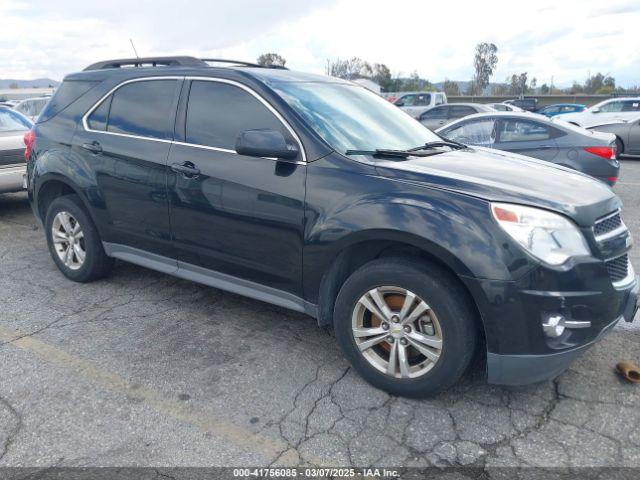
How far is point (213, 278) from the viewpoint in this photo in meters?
3.87

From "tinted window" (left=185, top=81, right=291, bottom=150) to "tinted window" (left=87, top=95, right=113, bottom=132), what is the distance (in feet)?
3.07

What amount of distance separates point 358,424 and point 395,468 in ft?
1.23

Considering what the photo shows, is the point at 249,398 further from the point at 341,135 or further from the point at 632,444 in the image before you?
the point at 632,444

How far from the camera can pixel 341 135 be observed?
137 inches

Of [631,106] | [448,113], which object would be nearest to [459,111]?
[448,113]

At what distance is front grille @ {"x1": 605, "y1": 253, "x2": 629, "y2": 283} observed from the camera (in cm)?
285

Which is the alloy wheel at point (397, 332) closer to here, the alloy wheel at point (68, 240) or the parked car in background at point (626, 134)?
the alloy wheel at point (68, 240)

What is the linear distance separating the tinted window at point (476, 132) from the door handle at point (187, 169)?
5.65m

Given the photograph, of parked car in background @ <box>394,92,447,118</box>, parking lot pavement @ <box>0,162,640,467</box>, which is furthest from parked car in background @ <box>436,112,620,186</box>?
parked car in background @ <box>394,92,447,118</box>

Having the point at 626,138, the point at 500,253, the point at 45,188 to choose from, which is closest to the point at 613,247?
the point at 500,253

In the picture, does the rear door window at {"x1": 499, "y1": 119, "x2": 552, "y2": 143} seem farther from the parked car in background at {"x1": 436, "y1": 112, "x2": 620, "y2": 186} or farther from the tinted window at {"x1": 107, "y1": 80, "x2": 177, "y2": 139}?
the tinted window at {"x1": 107, "y1": 80, "x2": 177, "y2": 139}

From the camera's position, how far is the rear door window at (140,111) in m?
4.03

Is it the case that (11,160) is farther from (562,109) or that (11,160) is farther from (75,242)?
(562,109)

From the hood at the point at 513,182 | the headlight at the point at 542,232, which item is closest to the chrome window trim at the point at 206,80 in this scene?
the hood at the point at 513,182
